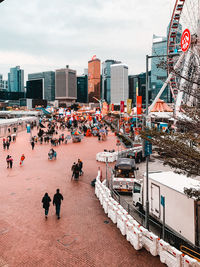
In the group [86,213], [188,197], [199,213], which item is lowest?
[86,213]

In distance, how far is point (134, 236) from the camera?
696cm

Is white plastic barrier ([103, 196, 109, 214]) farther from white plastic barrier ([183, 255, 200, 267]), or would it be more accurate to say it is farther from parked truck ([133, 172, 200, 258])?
white plastic barrier ([183, 255, 200, 267])

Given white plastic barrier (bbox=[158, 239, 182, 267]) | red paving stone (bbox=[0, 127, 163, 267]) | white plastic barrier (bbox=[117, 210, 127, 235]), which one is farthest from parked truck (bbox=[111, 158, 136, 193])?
white plastic barrier (bbox=[158, 239, 182, 267])

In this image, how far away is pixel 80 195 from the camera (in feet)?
38.2

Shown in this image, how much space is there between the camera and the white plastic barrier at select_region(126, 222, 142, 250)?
6836mm

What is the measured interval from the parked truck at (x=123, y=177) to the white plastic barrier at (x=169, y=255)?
5.42 m

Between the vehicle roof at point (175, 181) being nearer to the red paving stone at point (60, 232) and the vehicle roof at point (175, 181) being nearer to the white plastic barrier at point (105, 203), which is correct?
the white plastic barrier at point (105, 203)

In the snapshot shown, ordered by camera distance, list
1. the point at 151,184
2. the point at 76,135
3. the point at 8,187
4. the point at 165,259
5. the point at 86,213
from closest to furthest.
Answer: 1. the point at 165,259
2. the point at 151,184
3. the point at 86,213
4. the point at 8,187
5. the point at 76,135

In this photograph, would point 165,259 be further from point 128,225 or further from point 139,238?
point 128,225

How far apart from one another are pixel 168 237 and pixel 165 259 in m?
1.42

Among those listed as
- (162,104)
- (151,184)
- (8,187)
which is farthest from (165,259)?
(162,104)

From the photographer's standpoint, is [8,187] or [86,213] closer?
[86,213]

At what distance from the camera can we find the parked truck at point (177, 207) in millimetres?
6492

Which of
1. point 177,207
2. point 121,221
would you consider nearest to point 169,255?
point 177,207
